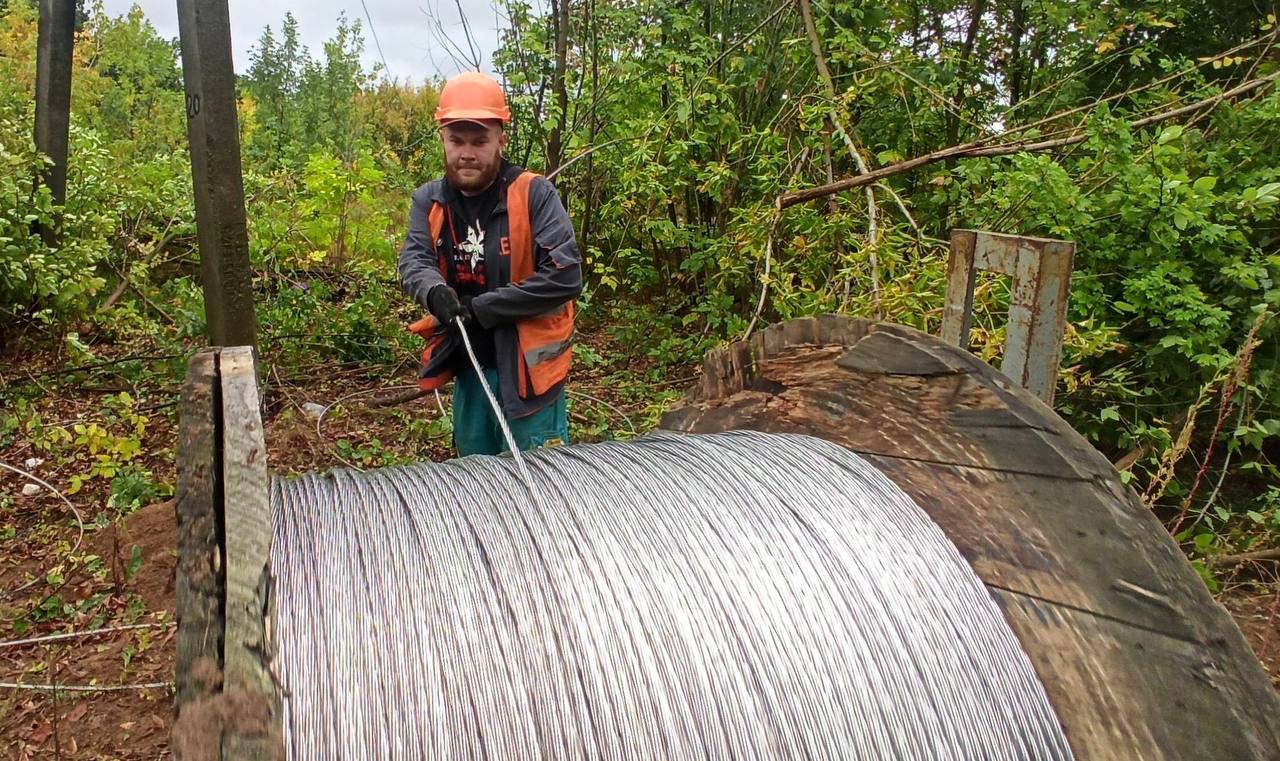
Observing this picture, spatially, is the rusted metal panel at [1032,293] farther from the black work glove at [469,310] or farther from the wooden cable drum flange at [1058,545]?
the black work glove at [469,310]

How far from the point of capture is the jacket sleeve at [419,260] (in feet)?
8.67

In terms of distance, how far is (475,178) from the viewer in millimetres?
2662

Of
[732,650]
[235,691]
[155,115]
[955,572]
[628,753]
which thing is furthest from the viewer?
[155,115]

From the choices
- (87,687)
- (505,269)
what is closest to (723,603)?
(505,269)

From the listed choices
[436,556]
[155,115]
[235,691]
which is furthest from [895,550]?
[155,115]

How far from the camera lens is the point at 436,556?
1.48m

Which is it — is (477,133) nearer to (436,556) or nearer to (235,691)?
(436,556)

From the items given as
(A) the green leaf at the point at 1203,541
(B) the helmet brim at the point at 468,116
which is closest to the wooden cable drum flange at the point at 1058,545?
(B) the helmet brim at the point at 468,116

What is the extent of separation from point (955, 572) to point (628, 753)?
2.33 ft

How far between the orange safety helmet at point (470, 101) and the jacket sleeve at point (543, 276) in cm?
27

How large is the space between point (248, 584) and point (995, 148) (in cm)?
345

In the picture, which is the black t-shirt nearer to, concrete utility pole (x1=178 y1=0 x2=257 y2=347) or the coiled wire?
concrete utility pole (x1=178 y1=0 x2=257 y2=347)

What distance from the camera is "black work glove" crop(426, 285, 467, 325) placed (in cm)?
258

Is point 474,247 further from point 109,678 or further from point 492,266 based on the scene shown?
point 109,678
